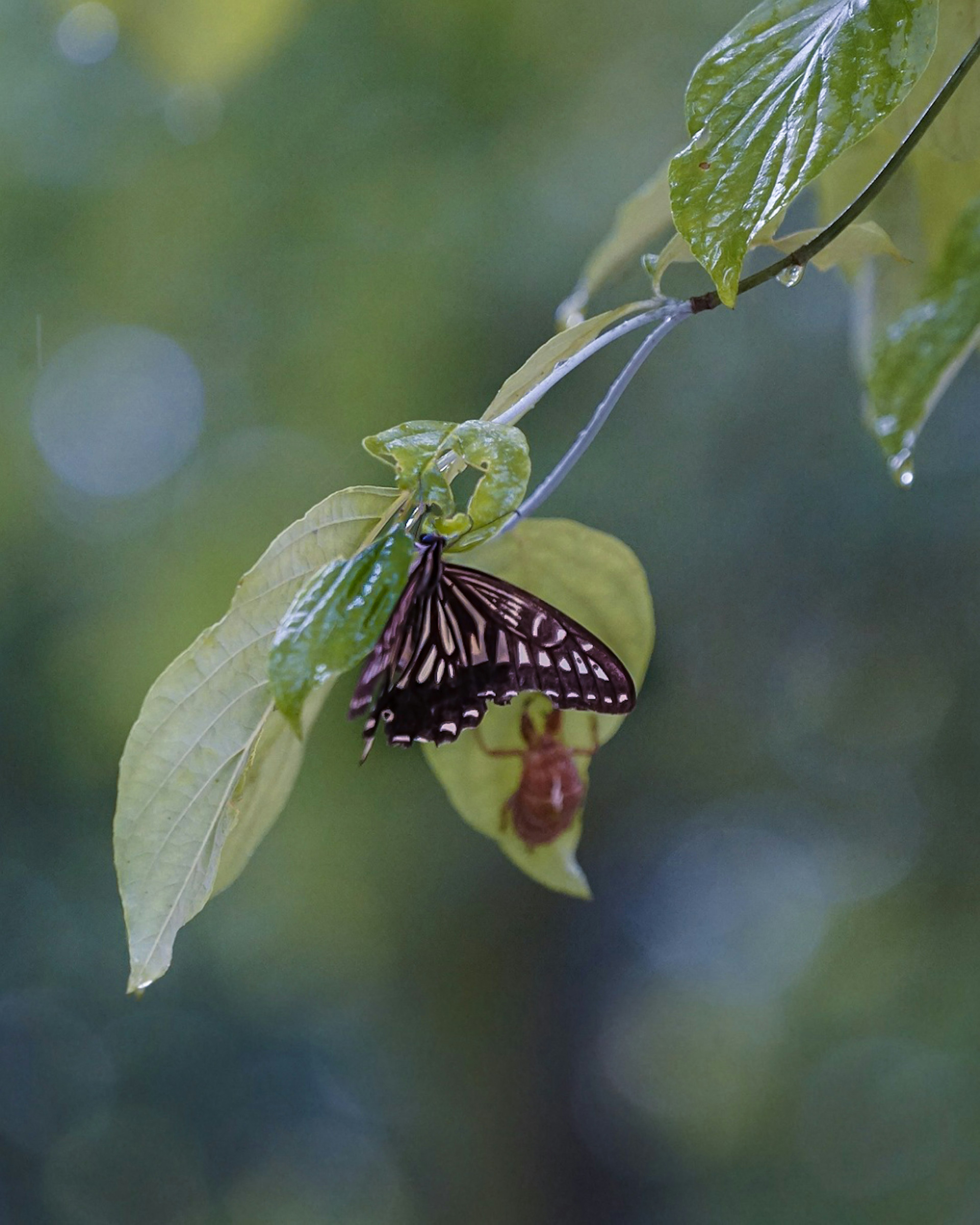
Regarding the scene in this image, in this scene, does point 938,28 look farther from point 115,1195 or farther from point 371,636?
point 115,1195

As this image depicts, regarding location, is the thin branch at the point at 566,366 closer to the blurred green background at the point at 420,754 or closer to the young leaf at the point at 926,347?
the young leaf at the point at 926,347

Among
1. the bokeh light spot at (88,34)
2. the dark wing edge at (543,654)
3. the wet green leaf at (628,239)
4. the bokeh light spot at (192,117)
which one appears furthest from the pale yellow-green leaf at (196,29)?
the bokeh light spot at (192,117)

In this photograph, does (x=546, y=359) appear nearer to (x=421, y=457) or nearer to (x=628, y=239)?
(x=421, y=457)

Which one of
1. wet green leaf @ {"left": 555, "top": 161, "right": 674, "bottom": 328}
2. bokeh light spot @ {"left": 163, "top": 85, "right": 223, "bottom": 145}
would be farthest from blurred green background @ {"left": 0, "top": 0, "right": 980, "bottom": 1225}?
wet green leaf @ {"left": 555, "top": 161, "right": 674, "bottom": 328}

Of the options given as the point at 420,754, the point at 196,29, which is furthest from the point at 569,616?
the point at 420,754

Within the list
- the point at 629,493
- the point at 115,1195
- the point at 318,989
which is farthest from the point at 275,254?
the point at 115,1195

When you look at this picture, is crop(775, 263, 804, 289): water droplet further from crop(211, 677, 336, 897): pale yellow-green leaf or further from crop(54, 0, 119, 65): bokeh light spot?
crop(54, 0, 119, 65): bokeh light spot
